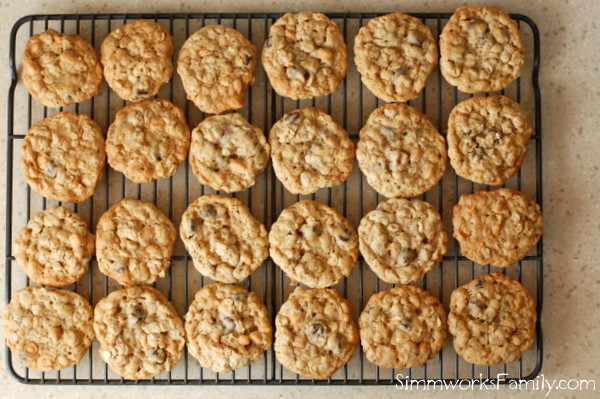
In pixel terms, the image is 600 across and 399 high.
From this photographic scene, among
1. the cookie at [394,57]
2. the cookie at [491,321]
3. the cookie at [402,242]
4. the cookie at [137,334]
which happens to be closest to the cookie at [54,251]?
the cookie at [137,334]

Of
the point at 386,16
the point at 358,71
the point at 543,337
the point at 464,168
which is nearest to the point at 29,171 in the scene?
the point at 358,71

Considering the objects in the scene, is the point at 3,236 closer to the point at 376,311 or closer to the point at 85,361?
the point at 85,361

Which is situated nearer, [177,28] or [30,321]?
[30,321]

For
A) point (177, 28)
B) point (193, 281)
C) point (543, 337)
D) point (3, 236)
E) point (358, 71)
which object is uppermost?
point (177, 28)

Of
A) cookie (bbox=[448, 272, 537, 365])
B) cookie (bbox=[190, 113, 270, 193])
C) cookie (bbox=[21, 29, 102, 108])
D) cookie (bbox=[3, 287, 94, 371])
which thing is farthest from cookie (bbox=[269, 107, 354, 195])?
cookie (bbox=[3, 287, 94, 371])

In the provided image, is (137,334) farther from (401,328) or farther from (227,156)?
(401,328)

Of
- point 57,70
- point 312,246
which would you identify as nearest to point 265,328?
point 312,246
